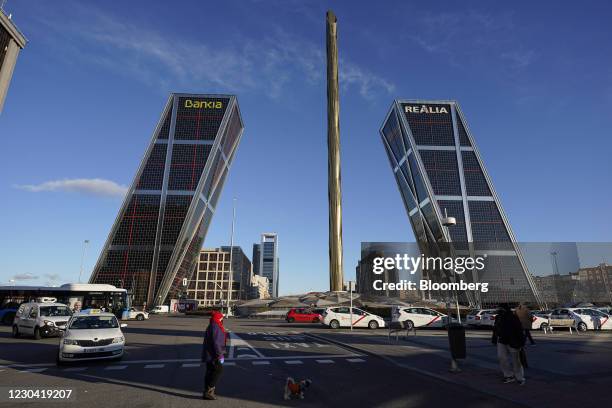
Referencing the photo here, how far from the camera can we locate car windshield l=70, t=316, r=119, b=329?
1167 centimetres

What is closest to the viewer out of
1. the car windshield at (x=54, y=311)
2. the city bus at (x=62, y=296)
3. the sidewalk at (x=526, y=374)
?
the sidewalk at (x=526, y=374)

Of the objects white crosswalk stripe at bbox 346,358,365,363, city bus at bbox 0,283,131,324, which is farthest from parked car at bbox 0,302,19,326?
white crosswalk stripe at bbox 346,358,365,363

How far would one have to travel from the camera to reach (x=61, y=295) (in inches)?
1259

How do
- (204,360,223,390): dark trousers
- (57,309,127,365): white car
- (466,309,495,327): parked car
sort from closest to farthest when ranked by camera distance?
(204,360,223,390): dark trousers
(57,309,127,365): white car
(466,309,495,327): parked car

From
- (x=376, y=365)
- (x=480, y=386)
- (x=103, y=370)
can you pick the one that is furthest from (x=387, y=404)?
(x=103, y=370)

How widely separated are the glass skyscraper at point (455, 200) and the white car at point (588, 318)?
6656 cm

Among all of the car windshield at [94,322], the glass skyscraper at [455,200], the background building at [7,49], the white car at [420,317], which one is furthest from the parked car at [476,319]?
the glass skyscraper at [455,200]

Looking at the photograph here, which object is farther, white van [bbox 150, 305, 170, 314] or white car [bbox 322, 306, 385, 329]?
white van [bbox 150, 305, 170, 314]

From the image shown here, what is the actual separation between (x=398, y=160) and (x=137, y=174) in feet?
247

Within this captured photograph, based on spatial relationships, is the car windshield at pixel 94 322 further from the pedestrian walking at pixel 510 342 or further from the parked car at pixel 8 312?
the parked car at pixel 8 312

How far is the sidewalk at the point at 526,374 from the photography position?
7.02 metres

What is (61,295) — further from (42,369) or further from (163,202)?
(163,202)

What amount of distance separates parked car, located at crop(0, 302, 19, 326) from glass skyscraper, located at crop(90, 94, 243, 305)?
56108 mm

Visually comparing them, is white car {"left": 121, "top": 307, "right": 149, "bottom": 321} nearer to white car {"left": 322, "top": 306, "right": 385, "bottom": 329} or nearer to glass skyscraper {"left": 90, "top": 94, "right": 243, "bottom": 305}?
white car {"left": 322, "top": 306, "right": 385, "bottom": 329}
